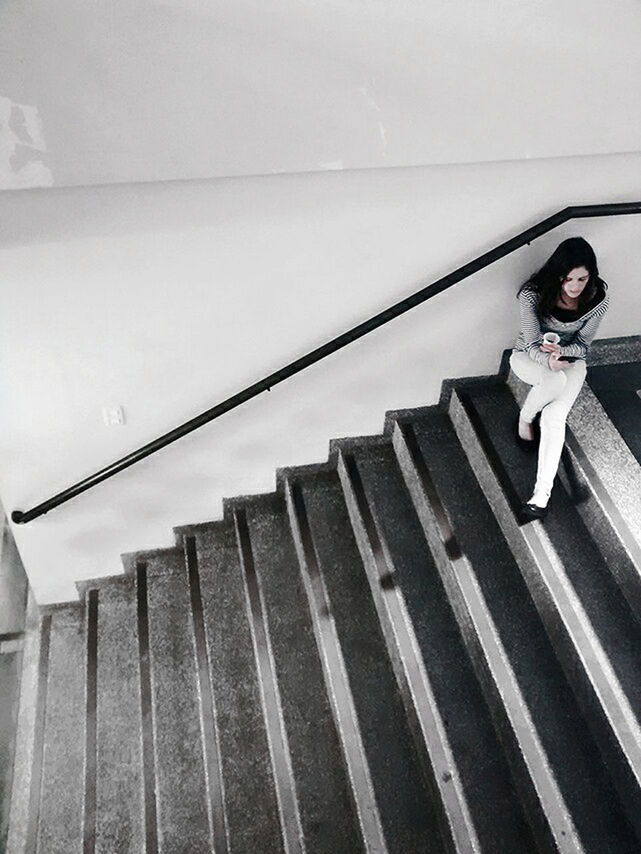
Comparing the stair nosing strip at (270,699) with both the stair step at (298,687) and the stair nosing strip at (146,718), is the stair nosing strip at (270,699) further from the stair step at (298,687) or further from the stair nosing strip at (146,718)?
the stair nosing strip at (146,718)

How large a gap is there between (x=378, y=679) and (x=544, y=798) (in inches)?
31.3

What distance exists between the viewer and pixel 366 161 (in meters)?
2.28

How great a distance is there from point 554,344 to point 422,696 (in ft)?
4.96

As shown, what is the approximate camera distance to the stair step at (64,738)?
301 cm

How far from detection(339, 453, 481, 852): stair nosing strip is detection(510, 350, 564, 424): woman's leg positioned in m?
0.90

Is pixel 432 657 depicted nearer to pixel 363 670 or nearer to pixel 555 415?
pixel 363 670

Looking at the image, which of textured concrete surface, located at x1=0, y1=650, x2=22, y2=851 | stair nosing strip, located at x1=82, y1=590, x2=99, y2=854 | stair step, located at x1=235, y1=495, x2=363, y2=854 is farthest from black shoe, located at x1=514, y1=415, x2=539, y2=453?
textured concrete surface, located at x1=0, y1=650, x2=22, y2=851

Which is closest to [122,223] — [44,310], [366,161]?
[44,310]

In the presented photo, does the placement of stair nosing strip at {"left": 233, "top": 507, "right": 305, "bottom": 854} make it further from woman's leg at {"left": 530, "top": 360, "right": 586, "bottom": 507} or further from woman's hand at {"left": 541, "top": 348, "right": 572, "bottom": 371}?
woman's hand at {"left": 541, "top": 348, "right": 572, "bottom": 371}

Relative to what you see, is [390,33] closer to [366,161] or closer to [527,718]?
[366,161]

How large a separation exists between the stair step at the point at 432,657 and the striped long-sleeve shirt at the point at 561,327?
95 centimetres

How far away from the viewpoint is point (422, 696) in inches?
102

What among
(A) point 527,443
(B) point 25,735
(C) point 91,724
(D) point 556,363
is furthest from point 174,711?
(D) point 556,363

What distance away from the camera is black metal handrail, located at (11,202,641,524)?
8.45 feet
